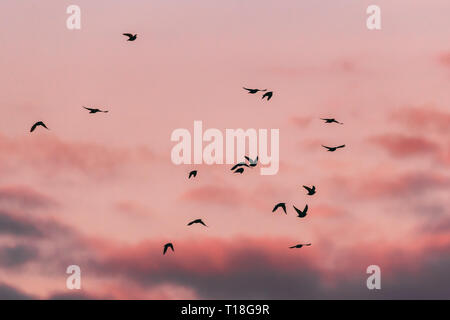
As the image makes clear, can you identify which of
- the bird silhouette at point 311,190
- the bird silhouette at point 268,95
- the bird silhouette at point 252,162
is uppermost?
the bird silhouette at point 268,95

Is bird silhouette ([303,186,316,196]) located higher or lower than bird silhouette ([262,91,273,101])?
lower

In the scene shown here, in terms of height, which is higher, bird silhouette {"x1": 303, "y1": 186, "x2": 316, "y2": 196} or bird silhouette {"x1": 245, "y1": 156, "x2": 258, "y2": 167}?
bird silhouette {"x1": 245, "y1": 156, "x2": 258, "y2": 167}

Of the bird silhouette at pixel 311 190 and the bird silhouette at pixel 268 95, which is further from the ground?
the bird silhouette at pixel 268 95

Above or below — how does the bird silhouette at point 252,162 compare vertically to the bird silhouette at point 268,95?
below

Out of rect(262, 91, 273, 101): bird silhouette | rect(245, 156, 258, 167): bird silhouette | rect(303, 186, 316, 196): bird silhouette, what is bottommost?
rect(303, 186, 316, 196): bird silhouette

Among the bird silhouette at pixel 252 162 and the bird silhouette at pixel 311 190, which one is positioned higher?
the bird silhouette at pixel 252 162
